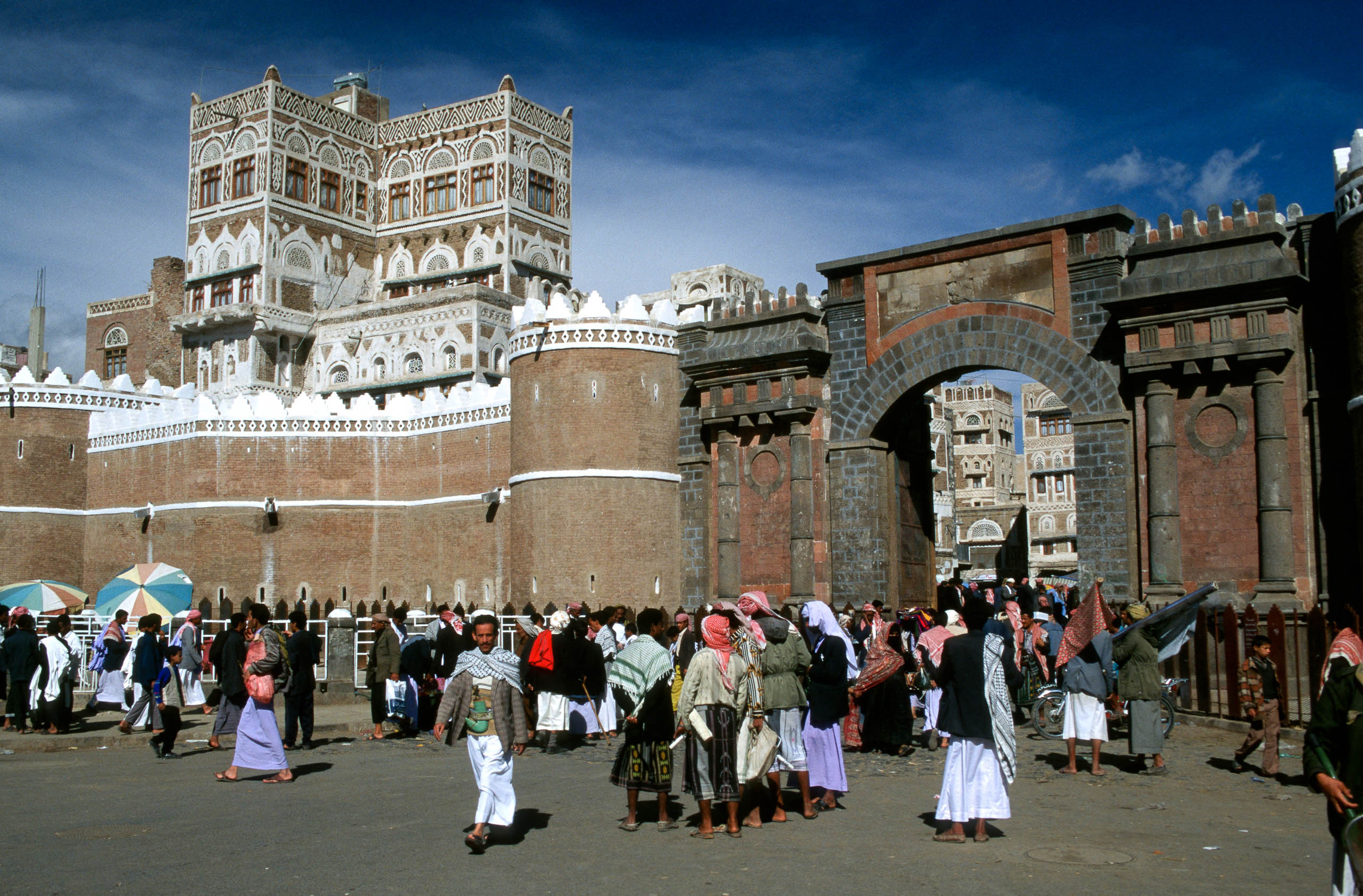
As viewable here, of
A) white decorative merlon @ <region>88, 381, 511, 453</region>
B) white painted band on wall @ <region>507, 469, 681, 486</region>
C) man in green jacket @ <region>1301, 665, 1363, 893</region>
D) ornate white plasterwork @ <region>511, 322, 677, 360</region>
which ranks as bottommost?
man in green jacket @ <region>1301, 665, 1363, 893</region>

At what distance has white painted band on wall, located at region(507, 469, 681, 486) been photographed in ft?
85.7

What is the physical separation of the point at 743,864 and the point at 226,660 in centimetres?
636

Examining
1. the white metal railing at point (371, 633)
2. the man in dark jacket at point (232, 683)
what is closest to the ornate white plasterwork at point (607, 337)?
the white metal railing at point (371, 633)

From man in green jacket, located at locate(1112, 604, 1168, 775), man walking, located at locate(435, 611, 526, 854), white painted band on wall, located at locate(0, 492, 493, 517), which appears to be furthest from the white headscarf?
white painted band on wall, located at locate(0, 492, 493, 517)

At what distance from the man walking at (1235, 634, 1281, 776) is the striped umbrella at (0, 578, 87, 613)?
16255 millimetres

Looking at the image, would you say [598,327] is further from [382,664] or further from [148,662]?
[148,662]

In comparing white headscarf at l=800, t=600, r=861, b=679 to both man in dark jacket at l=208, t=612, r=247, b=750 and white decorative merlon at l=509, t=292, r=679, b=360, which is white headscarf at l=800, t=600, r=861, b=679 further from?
white decorative merlon at l=509, t=292, r=679, b=360

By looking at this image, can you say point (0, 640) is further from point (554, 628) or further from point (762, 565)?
point (762, 565)

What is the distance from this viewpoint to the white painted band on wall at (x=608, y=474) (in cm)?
2612

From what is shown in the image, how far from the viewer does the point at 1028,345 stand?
21203 millimetres

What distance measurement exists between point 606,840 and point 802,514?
51.0ft

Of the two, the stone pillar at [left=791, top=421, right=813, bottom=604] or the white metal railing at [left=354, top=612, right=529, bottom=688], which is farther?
the stone pillar at [left=791, top=421, right=813, bottom=604]

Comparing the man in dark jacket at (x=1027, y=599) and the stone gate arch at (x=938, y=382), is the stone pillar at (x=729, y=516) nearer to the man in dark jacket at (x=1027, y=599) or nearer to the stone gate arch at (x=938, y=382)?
the stone gate arch at (x=938, y=382)

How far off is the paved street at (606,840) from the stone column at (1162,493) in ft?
26.0
